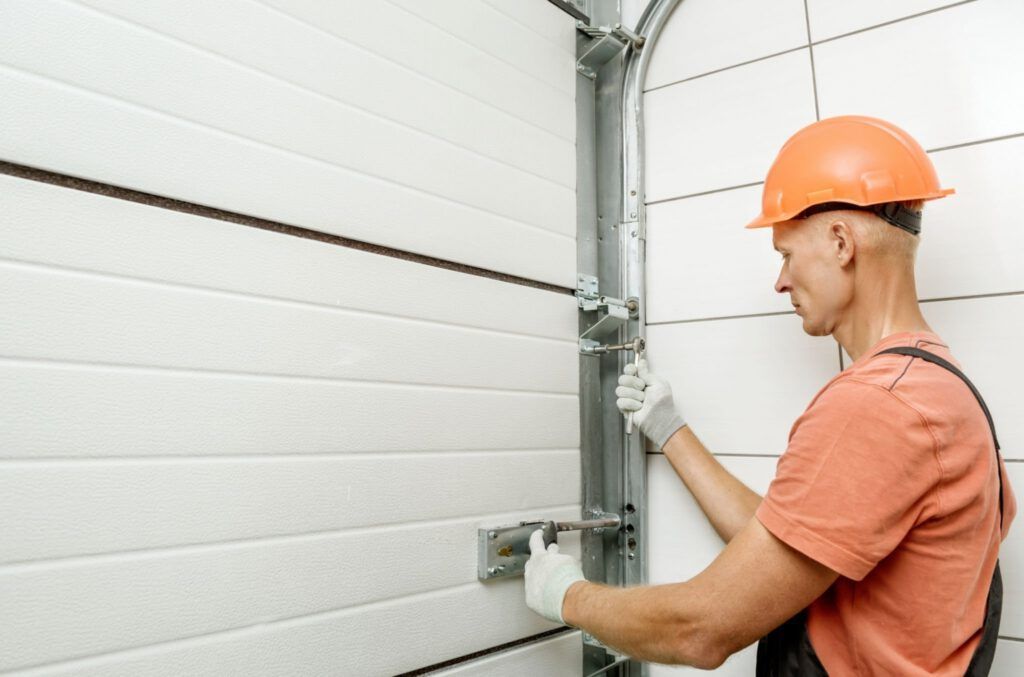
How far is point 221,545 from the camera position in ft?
3.82

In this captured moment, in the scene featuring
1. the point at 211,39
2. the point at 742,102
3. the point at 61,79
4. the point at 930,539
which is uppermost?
the point at 742,102

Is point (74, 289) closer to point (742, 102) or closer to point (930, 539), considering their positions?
point (930, 539)

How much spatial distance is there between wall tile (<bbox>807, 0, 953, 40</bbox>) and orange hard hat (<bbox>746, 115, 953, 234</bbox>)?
599 millimetres

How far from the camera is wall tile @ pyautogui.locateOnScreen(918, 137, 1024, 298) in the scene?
161 centimetres

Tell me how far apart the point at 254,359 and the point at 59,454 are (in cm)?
35

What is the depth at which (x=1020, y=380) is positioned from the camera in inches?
61.6

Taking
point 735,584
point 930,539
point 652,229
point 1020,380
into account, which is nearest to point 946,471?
point 930,539

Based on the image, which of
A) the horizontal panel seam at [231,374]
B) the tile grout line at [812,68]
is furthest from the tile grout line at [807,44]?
the horizontal panel seam at [231,374]

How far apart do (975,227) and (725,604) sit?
1.23 meters

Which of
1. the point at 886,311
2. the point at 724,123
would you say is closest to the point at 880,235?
the point at 886,311

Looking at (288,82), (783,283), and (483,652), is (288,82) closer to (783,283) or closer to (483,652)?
(783,283)

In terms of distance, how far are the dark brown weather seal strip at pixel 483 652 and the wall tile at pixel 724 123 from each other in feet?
4.69

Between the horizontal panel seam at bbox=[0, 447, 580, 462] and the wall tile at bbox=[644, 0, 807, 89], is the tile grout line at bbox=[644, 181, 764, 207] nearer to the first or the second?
the wall tile at bbox=[644, 0, 807, 89]

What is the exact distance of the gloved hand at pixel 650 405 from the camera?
190cm
